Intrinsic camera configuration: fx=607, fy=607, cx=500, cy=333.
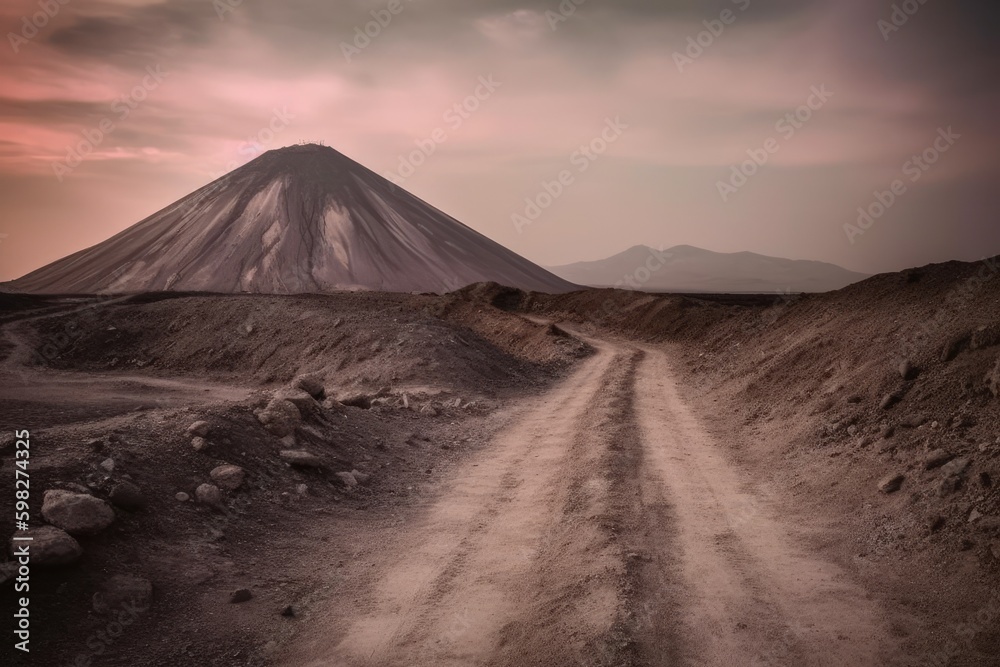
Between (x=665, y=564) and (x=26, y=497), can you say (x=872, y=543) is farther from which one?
(x=26, y=497)

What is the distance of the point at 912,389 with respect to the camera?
10531mm

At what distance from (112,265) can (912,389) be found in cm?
10591

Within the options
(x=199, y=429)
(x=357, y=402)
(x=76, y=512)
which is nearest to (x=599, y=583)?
(x=76, y=512)

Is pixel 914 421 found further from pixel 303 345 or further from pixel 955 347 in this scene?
pixel 303 345

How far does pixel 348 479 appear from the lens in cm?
994

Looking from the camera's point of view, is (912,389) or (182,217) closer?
(912,389)

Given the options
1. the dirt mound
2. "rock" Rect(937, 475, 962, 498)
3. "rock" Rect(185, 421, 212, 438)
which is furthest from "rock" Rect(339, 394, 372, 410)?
"rock" Rect(937, 475, 962, 498)

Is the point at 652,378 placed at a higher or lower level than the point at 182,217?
lower

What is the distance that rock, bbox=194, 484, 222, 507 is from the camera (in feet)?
25.8

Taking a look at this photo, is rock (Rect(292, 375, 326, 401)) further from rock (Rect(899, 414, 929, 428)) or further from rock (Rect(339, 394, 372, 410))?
rock (Rect(899, 414, 929, 428))

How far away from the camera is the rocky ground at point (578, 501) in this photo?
5.68 m

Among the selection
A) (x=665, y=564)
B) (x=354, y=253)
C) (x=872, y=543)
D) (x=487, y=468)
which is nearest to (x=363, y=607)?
(x=665, y=564)

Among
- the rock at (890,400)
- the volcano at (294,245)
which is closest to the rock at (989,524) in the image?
the rock at (890,400)

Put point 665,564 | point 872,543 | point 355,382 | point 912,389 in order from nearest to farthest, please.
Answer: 1. point 665,564
2. point 872,543
3. point 912,389
4. point 355,382
